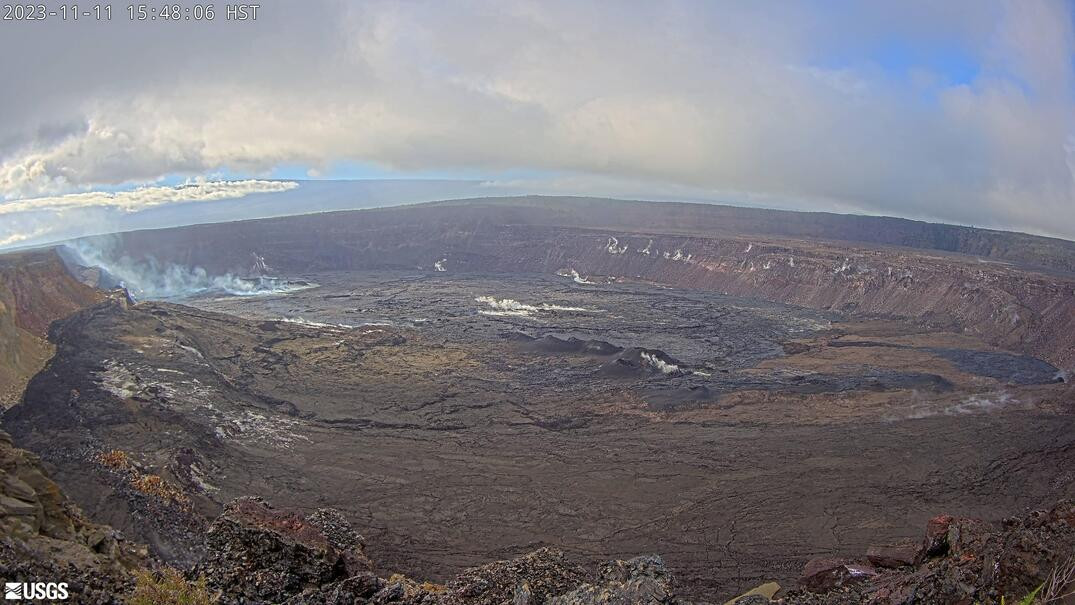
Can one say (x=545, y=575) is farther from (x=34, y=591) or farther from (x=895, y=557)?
(x=895, y=557)

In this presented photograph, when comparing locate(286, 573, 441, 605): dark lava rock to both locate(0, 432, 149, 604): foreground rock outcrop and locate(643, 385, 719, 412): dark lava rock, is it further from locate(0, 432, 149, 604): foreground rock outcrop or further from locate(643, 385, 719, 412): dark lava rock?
locate(643, 385, 719, 412): dark lava rock

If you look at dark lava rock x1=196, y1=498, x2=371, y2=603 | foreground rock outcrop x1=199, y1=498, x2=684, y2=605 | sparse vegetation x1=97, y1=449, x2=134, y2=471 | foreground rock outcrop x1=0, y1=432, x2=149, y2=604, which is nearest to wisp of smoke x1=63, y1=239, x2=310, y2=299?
sparse vegetation x1=97, y1=449, x2=134, y2=471

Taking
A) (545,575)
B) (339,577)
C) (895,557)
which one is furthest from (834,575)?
(339,577)

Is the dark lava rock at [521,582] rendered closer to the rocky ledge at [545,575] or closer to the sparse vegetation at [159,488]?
the rocky ledge at [545,575]

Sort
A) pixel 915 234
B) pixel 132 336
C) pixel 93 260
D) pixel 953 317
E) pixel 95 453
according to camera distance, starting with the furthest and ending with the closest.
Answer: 1. pixel 915 234
2. pixel 93 260
3. pixel 953 317
4. pixel 132 336
5. pixel 95 453

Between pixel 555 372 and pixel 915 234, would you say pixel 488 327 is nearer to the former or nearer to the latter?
pixel 555 372

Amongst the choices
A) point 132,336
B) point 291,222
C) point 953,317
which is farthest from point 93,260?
point 953,317
